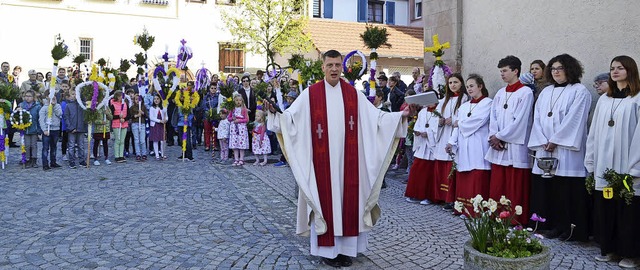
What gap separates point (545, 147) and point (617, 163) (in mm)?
997

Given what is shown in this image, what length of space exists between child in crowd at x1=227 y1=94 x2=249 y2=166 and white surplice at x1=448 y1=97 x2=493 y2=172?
243 inches

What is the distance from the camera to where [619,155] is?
17.4ft

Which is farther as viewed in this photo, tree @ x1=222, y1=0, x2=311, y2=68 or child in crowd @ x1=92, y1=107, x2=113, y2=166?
tree @ x1=222, y1=0, x2=311, y2=68

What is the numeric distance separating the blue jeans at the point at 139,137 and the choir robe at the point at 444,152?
7.75 metres

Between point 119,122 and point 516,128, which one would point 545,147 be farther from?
point 119,122

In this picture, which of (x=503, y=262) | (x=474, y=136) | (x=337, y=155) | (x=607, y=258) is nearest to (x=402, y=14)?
(x=474, y=136)

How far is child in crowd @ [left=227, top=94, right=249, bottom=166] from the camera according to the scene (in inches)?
492

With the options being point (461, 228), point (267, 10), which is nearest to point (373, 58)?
point (461, 228)

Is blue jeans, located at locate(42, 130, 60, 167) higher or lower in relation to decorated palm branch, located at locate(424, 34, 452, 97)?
lower

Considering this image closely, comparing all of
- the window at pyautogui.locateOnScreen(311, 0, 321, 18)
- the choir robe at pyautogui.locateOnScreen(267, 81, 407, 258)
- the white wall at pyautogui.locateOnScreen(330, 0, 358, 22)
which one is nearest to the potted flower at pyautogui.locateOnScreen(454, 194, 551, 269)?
the choir robe at pyautogui.locateOnScreen(267, 81, 407, 258)

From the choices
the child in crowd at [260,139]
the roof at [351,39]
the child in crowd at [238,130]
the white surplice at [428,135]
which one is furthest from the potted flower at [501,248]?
the roof at [351,39]

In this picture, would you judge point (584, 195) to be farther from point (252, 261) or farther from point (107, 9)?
point (107, 9)

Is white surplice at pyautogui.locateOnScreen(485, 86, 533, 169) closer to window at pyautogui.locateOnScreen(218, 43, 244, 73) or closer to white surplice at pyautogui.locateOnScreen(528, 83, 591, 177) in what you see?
white surplice at pyautogui.locateOnScreen(528, 83, 591, 177)

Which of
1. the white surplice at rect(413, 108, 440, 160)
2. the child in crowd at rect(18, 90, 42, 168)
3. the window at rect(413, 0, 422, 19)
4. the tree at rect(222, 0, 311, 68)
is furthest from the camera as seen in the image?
the window at rect(413, 0, 422, 19)
